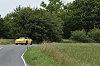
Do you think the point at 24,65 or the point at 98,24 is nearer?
the point at 24,65

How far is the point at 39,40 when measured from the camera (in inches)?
2726

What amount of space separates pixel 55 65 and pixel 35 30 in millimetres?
49715

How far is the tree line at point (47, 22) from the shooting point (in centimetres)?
6812

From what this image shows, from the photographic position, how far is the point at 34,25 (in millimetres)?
67438

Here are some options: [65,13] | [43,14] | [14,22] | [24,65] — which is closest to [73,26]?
[65,13]

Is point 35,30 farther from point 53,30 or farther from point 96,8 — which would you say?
point 96,8

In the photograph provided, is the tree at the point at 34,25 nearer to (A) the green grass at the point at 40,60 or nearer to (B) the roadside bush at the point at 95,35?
(B) the roadside bush at the point at 95,35

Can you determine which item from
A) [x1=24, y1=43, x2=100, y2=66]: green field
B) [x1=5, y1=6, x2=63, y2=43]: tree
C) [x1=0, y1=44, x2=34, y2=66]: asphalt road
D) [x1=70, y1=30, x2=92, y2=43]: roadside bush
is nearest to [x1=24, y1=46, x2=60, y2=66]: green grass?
[x1=24, y1=43, x2=100, y2=66]: green field

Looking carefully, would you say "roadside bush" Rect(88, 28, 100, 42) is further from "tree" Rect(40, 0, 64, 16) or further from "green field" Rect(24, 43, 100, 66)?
"green field" Rect(24, 43, 100, 66)

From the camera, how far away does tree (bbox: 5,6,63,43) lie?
67.6 meters

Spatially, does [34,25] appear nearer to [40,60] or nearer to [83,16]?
[83,16]

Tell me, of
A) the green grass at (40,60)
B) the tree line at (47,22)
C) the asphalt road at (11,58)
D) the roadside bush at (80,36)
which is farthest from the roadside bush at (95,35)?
the green grass at (40,60)

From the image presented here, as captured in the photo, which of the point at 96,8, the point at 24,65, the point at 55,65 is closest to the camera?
the point at 55,65


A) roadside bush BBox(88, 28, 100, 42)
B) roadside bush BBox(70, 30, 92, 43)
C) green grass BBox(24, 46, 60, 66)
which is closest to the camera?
green grass BBox(24, 46, 60, 66)
